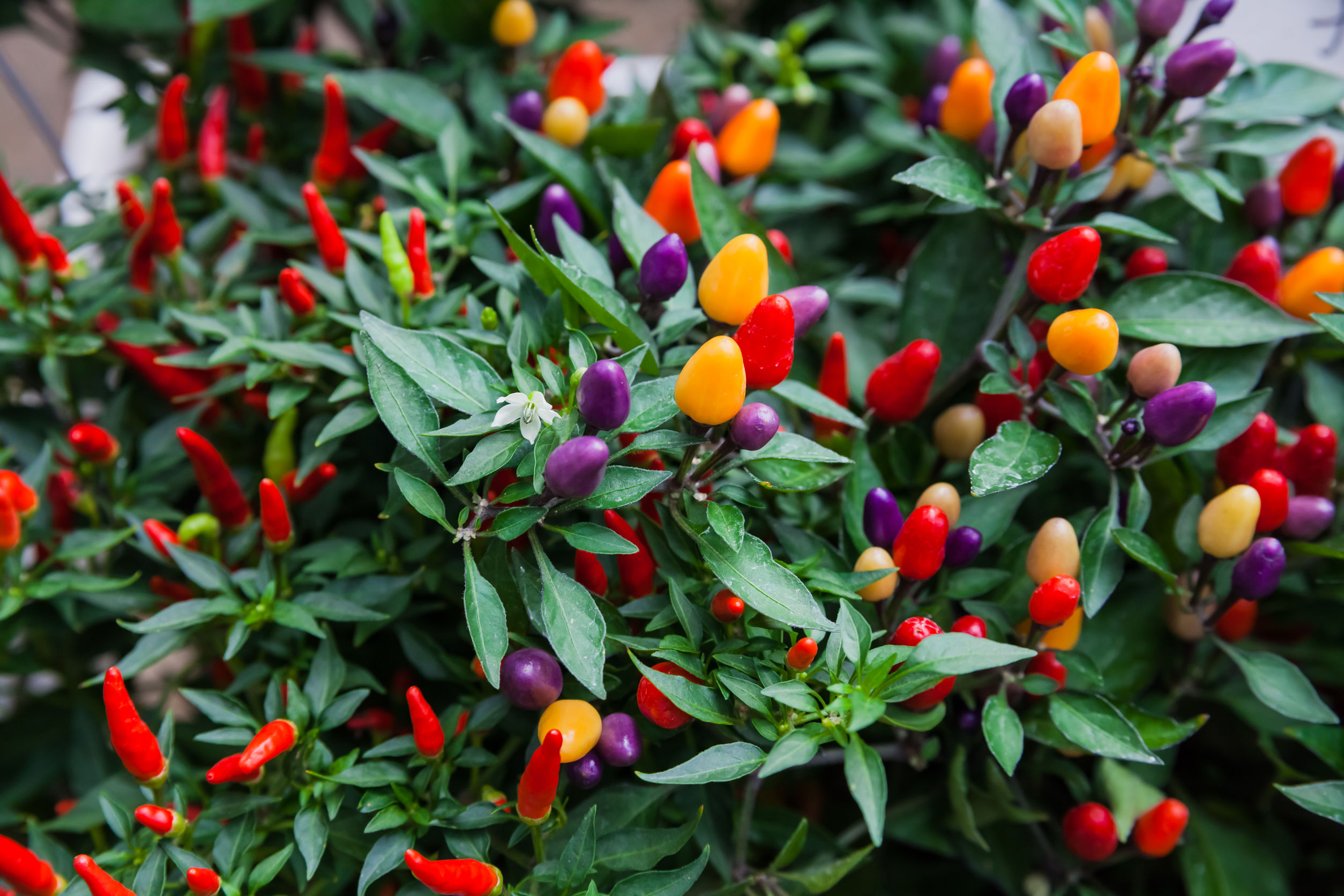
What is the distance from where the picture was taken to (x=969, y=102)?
94cm

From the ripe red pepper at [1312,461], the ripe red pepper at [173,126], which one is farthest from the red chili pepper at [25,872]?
the ripe red pepper at [1312,461]

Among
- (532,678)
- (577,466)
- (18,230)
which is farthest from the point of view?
(18,230)

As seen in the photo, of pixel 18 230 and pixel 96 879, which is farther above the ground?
pixel 18 230

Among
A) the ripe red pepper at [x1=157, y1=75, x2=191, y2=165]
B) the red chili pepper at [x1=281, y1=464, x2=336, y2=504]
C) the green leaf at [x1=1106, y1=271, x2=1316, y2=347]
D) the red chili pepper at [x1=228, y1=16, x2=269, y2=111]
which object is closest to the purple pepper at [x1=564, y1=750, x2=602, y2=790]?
the red chili pepper at [x1=281, y1=464, x2=336, y2=504]

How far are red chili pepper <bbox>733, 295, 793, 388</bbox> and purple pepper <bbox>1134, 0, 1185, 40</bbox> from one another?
0.47 metres

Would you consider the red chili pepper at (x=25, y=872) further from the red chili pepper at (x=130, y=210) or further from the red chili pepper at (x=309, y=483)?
the red chili pepper at (x=130, y=210)

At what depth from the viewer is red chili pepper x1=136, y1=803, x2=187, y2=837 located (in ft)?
2.16

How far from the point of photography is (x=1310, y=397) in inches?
36.6

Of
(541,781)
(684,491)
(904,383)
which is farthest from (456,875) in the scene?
(904,383)

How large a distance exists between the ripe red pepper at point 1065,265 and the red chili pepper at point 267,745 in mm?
664

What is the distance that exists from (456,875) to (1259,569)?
Result: 637mm

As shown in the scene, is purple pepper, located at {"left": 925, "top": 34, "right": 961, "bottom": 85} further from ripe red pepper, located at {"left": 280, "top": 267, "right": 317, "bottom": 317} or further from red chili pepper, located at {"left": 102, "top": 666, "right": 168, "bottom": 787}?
red chili pepper, located at {"left": 102, "top": 666, "right": 168, "bottom": 787}

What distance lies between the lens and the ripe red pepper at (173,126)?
1.09 meters

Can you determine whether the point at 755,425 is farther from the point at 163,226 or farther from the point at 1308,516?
the point at 163,226
